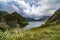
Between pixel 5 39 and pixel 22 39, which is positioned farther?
pixel 22 39

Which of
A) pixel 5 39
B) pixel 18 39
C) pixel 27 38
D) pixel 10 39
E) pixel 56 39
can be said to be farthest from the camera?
pixel 56 39

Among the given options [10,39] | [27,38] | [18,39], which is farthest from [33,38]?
[10,39]

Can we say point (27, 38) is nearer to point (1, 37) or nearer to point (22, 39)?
point (22, 39)

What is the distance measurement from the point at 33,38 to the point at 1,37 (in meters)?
7.07

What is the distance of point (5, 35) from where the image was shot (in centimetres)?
1380

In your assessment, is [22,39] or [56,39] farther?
[56,39]

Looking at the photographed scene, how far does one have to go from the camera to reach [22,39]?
62.5 feet

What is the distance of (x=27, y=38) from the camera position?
66.0 ft

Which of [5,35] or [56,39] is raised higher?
[5,35]

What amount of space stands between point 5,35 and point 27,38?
6.56 meters

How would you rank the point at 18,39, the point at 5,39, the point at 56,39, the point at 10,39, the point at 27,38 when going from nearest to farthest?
the point at 5,39
the point at 10,39
the point at 18,39
the point at 27,38
the point at 56,39

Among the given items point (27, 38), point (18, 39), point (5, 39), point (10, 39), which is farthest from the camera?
point (27, 38)

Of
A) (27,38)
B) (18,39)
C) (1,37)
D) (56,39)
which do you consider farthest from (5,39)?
(56,39)

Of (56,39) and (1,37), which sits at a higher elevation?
(1,37)
